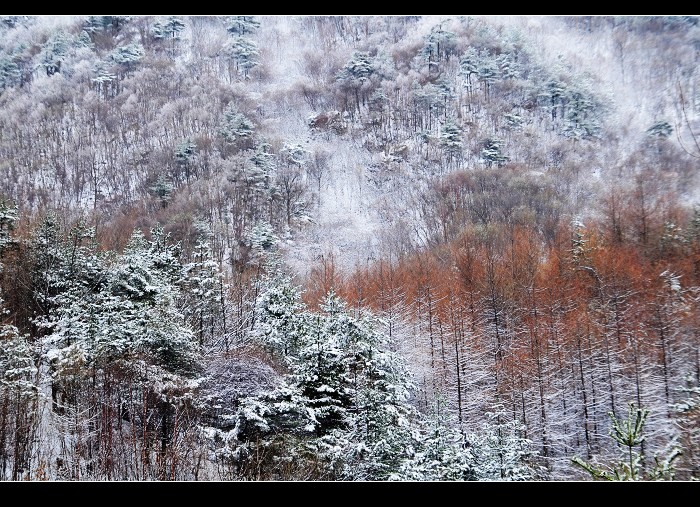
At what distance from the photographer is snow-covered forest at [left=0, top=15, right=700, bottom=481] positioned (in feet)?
16.7

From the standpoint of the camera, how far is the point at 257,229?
27.8 feet

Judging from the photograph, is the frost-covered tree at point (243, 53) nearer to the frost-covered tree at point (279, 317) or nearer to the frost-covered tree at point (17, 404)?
the frost-covered tree at point (279, 317)

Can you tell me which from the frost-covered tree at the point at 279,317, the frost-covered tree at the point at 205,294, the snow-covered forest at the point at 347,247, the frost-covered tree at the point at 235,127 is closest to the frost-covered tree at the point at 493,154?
the snow-covered forest at the point at 347,247

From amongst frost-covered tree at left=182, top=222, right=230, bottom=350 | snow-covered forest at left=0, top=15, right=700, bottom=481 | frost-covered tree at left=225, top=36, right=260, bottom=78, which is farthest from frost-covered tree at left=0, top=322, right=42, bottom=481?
frost-covered tree at left=225, top=36, right=260, bottom=78

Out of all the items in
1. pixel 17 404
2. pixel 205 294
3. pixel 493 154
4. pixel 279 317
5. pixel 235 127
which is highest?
pixel 235 127

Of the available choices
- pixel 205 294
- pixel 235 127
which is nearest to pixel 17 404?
pixel 205 294

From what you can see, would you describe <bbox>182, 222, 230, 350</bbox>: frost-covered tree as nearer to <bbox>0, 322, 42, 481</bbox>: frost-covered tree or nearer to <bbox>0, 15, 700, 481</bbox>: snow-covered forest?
<bbox>0, 15, 700, 481</bbox>: snow-covered forest

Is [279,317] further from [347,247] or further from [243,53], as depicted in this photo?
[243,53]

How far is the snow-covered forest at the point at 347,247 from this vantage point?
5.08m

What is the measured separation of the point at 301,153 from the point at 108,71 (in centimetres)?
407

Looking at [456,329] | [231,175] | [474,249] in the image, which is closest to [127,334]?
[231,175]

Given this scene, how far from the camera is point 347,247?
28.0 feet

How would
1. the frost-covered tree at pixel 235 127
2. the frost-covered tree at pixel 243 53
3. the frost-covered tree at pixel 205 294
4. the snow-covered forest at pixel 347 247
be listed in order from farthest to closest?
the frost-covered tree at pixel 235 127, the frost-covered tree at pixel 205 294, the frost-covered tree at pixel 243 53, the snow-covered forest at pixel 347 247

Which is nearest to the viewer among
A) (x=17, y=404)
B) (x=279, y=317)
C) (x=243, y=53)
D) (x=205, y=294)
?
(x=17, y=404)
